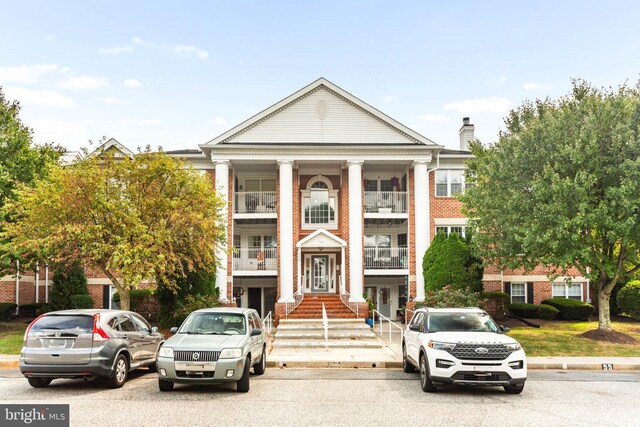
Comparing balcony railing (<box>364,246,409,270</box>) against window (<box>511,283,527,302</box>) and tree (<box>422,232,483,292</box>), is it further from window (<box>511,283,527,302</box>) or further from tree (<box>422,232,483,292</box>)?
window (<box>511,283,527,302</box>)

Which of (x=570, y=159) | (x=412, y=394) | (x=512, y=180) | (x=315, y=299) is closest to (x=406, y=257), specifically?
(x=315, y=299)

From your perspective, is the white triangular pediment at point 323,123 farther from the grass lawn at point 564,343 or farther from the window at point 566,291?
the window at point 566,291

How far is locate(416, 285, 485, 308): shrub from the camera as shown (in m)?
21.7

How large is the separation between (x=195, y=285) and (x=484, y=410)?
15218 mm

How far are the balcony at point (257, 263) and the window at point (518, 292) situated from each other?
12.1 meters

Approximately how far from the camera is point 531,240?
18.7 meters

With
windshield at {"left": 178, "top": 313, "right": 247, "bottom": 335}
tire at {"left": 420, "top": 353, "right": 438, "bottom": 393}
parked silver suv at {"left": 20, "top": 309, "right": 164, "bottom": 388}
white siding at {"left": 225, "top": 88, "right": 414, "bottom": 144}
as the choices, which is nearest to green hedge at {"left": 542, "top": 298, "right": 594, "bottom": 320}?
white siding at {"left": 225, "top": 88, "right": 414, "bottom": 144}

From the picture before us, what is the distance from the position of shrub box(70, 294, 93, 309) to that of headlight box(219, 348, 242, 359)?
16.9 m

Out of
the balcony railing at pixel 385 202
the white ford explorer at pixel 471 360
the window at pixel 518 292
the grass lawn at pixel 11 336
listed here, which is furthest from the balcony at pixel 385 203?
the white ford explorer at pixel 471 360

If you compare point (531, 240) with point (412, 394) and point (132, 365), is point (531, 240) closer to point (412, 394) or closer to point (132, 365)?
point (412, 394)

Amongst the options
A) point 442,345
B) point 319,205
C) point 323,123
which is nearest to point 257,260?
point 319,205

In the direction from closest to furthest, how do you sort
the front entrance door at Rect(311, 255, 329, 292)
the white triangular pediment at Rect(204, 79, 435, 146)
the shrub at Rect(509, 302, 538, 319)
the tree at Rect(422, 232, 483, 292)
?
the tree at Rect(422, 232, 483, 292) < the white triangular pediment at Rect(204, 79, 435, 146) < the shrub at Rect(509, 302, 538, 319) < the front entrance door at Rect(311, 255, 329, 292)

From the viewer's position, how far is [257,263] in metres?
28.3

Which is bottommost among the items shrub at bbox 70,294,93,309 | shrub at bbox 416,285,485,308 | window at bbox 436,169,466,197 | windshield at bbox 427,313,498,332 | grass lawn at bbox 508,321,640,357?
grass lawn at bbox 508,321,640,357
